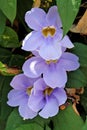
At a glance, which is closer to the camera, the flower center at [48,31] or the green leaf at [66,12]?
the green leaf at [66,12]

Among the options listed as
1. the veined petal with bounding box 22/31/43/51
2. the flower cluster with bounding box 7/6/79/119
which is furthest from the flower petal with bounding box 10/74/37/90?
the veined petal with bounding box 22/31/43/51

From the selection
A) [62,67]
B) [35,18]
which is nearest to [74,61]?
[62,67]

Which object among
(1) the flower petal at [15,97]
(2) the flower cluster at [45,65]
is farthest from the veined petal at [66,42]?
(1) the flower petal at [15,97]

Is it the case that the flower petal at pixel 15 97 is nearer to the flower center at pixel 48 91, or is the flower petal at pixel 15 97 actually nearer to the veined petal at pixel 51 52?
the flower center at pixel 48 91

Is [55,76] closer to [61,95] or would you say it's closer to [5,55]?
[61,95]

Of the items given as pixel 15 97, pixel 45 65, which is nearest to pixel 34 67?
pixel 45 65

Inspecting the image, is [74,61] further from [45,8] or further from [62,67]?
[45,8]
